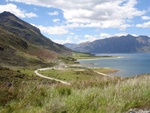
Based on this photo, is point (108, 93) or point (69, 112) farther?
point (108, 93)

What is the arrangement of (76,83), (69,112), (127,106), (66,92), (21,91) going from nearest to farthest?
(69,112)
(127,106)
(21,91)
(66,92)
(76,83)

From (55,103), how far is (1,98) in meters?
1.82

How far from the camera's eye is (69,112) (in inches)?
301

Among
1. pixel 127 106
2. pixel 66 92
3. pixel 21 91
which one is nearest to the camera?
pixel 127 106

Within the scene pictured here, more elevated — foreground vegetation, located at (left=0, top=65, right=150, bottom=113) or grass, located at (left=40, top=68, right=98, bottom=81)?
foreground vegetation, located at (left=0, top=65, right=150, bottom=113)

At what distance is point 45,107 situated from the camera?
313 inches

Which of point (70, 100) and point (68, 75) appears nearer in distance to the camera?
point (70, 100)

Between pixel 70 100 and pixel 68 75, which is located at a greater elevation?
pixel 70 100

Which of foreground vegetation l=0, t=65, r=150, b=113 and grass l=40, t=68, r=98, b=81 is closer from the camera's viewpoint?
foreground vegetation l=0, t=65, r=150, b=113

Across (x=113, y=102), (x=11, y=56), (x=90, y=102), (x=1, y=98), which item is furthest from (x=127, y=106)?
(x=11, y=56)

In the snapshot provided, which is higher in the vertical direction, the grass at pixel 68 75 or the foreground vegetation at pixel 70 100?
the foreground vegetation at pixel 70 100

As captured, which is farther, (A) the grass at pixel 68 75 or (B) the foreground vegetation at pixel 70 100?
(A) the grass at pixel 68 75

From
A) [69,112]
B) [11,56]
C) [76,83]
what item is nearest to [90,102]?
[69,112]

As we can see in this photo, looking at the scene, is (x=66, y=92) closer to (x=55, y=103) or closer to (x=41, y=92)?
(x=41, y=92)
